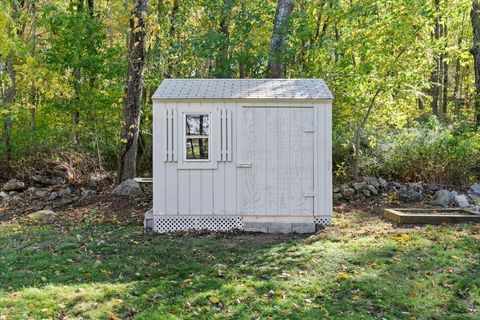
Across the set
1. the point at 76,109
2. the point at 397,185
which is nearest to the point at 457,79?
the point at 397,185

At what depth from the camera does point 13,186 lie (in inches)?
409

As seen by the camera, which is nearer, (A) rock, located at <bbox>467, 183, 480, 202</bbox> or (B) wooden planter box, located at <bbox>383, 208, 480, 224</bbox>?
(B) wooden planter box, located at <bbox>383, 208, 480, 224</bbox>

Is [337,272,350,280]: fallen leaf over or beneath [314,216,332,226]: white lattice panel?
beneath

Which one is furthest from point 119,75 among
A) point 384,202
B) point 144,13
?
point 384,202

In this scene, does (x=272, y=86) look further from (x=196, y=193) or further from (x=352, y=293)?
(x=352, y=293)

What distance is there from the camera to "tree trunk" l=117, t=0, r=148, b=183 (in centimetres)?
929

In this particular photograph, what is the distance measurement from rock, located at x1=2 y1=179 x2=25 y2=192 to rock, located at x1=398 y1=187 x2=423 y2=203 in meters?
8.58

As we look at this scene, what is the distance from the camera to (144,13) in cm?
902

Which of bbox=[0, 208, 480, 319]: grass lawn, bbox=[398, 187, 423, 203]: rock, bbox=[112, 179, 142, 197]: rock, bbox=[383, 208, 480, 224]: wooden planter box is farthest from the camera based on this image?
bbox=[398, 187, 423, 203]: rock

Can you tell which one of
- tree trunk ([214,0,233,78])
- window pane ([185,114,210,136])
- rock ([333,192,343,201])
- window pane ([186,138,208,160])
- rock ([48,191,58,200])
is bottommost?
rock ([333,192,343,201])

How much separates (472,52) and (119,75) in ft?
31.5

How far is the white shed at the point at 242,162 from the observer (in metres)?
7.02

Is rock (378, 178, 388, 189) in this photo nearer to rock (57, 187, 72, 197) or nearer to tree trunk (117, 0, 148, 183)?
tree trunk (117, 0, 148, 183)

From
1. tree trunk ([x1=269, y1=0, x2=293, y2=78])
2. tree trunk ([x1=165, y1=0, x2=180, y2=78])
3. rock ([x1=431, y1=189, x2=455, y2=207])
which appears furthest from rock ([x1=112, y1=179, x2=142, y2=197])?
rock ([x1=431, y1=189, x2=455, y2=207])
